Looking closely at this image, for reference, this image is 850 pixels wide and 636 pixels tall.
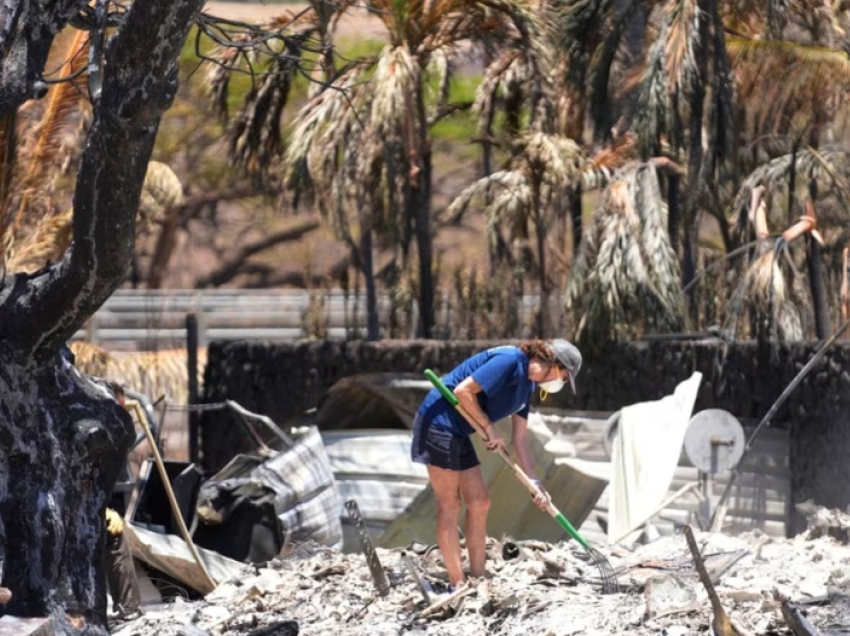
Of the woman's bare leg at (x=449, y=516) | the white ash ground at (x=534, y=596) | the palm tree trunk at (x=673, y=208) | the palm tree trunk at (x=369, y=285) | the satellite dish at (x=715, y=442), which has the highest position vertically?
the palm tree trunk at (x=673, y=208)

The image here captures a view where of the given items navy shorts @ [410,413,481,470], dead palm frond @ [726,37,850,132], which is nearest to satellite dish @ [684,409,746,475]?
navy shorts @ [410,413,481,470]

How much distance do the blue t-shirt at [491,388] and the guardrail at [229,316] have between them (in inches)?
230

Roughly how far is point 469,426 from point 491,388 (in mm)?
297

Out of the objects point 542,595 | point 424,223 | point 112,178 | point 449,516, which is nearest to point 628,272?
point 424,223

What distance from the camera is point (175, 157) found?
3056 centimetres

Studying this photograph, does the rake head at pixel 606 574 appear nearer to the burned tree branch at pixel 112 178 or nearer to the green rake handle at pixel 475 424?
the green rake handle at pixel 475 424

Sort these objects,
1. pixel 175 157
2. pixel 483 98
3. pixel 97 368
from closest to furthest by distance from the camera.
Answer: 1. pixel 97 368
2. pixel 483 98
3. pixel 175 157

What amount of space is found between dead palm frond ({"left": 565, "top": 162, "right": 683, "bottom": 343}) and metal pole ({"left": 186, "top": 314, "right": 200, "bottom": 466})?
A: 3.46m

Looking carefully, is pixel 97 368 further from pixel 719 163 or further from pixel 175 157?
pixel 175 157

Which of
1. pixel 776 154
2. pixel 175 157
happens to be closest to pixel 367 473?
pixel 776 154

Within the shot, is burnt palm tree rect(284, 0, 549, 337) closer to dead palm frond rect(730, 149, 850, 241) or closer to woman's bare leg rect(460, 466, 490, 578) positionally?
dead palm frond rect(730, 149, 850, 241)

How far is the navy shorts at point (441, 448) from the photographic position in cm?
867

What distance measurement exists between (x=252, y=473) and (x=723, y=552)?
368 centimetres

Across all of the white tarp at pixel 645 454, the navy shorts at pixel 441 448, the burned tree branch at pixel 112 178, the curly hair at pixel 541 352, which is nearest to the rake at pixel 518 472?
the navy shorts at pixel 441 448
